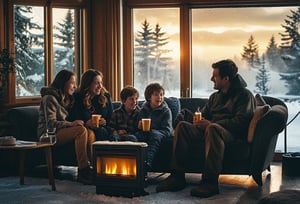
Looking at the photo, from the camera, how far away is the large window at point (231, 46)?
6523 mm

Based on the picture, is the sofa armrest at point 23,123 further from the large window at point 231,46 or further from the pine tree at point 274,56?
the pine tree at point 274,56

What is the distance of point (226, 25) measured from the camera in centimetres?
668

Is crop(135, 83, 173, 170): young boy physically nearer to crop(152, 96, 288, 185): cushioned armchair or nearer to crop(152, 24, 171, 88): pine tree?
crop(152, 96, 288, 185): cushioned armchair

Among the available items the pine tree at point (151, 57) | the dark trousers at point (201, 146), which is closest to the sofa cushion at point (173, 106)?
the dark trousers at point (201, 146)

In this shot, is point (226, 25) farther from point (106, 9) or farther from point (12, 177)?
point (12, 177)

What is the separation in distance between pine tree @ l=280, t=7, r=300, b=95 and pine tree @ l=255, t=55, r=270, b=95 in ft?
0.71

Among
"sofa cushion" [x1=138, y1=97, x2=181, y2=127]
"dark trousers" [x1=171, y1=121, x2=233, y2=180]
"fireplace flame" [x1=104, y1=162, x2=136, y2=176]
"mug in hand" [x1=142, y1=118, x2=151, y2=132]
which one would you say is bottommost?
"fireplace flame" [x1=104, y1=162, x2=136, y2=176]

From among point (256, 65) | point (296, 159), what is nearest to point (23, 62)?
point (256, 65)

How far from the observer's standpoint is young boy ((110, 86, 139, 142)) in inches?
210

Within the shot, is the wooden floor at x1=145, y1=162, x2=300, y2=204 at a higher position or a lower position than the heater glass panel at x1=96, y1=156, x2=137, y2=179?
lower

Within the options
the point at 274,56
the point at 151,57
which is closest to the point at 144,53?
the point at 151,57

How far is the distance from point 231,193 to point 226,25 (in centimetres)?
260

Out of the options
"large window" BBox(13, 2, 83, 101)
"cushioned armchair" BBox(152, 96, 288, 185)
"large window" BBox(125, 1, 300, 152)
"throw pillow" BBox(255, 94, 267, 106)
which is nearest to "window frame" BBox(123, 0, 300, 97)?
"large window" BBox(125, 1, 300, 152)

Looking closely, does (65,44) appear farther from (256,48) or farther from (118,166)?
(118,166)
